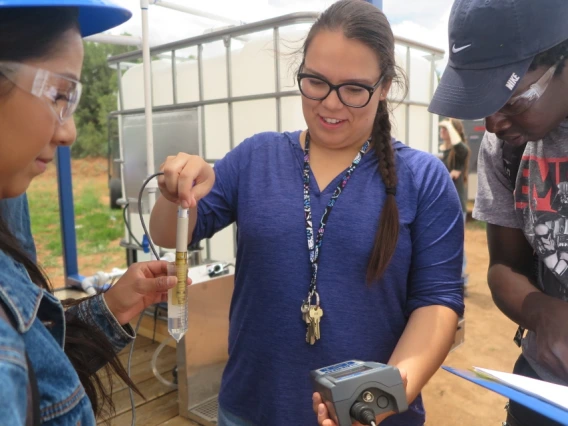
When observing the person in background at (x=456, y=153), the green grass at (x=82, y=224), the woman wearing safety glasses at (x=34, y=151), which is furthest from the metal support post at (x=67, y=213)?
the green grass at (x=82, y=224)

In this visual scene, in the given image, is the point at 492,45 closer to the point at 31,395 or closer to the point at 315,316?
the point at 315,316

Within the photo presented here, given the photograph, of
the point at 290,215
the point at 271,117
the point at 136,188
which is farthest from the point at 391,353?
the point at 136,188

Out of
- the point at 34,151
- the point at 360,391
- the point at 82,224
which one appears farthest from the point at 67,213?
the point at 82,224

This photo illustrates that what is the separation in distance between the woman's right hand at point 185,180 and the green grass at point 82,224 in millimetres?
9238

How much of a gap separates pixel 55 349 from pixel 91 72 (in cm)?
1481

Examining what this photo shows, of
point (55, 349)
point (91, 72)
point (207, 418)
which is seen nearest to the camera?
point (55, 349)

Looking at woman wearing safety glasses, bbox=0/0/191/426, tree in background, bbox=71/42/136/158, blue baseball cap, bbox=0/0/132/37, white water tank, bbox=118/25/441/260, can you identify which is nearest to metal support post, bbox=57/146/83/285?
white water tank, bbox=118/25/441/260

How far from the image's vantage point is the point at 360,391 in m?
0.95

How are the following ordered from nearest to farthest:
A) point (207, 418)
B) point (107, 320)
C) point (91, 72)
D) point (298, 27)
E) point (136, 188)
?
point (107, 320) → point (207, 418) → point (298, 27) → point (136, 188) → point (91, 72)

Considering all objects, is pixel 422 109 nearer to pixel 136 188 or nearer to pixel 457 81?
pixel 136 188

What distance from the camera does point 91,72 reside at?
46.0ft

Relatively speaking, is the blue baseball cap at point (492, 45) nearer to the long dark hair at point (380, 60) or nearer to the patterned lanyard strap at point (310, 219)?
the long dark hair at point (380, 60)

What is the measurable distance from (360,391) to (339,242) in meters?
0.42

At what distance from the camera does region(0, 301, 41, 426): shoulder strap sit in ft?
2.29
